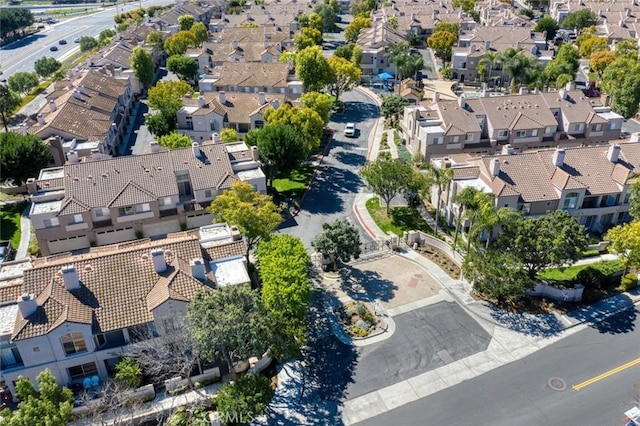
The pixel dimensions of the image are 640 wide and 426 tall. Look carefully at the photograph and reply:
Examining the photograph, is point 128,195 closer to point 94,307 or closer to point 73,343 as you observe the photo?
point 94,307

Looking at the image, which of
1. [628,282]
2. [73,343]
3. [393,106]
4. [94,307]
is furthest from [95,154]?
[628,282]

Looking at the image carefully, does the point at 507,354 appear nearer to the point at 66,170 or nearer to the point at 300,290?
the point at 300,290

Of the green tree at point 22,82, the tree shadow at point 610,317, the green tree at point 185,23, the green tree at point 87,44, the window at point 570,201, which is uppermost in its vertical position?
the green tree at point 185,23

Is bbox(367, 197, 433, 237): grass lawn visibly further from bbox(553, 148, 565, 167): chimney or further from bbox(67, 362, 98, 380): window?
bbox(67, 362, 98, 380): window

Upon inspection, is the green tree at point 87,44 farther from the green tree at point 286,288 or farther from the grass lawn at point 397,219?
the green tree at point 286,288

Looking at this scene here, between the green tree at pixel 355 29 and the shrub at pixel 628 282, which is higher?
the green tree at pixel 355 29

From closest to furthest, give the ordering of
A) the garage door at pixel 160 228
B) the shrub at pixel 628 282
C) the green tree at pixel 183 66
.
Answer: the shrub at pixel 628 282, the garage door at pixel 160 228, the green tree at pixel 183 66

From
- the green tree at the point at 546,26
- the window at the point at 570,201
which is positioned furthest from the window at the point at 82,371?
the green tree at the point at 546,26
